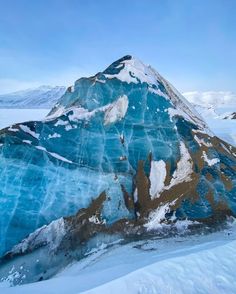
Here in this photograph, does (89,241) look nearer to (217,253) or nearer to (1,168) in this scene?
(1,168)

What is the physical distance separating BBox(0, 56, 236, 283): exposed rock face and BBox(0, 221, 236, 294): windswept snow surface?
112cm

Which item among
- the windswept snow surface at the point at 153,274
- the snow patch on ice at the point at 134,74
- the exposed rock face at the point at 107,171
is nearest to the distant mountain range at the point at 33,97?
the snow patch on ice at the point at 134,74

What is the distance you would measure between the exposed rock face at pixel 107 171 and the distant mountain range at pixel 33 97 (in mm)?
39289

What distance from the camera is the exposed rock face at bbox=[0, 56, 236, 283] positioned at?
352 inches

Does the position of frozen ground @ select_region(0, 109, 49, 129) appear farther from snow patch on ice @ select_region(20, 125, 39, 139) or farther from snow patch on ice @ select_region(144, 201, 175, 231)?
snow patch on ice @ select_region(144, 201, 175, 231)

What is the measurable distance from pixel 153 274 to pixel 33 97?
175ft

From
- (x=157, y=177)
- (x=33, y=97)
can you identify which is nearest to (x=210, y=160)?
(x=157, y=177)

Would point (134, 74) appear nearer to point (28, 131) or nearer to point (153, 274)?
point (28, 131)

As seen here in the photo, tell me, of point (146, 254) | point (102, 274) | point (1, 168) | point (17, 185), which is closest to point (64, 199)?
point (17, 185)

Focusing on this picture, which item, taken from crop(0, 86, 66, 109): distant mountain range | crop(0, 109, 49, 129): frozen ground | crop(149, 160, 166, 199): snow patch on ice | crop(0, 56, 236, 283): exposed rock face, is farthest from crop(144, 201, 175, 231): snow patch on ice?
crop(0, 86, 66, 109): distant mountain range

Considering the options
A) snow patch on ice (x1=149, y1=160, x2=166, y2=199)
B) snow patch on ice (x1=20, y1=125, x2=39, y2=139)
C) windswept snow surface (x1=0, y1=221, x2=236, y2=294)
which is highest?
A: snow patch on ice (x1=20, y1=125, x2=39, y2=139)

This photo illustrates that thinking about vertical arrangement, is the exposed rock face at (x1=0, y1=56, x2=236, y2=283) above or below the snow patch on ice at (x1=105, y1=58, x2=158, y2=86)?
below

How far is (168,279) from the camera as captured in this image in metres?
5.16

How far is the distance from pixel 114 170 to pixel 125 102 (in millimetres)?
2097
